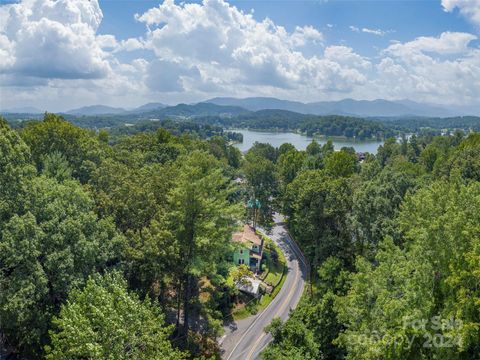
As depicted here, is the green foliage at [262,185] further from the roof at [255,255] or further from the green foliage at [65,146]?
the green foliage at [65,146]

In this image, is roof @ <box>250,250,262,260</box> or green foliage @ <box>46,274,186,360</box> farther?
roof @ <box>250,250,262,260</box>

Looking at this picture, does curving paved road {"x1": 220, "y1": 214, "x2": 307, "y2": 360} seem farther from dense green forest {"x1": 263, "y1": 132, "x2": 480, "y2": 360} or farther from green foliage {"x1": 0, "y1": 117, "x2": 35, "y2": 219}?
green foliage {"x1": 0, "y1": 117, "x2": 35, "y2": 219}

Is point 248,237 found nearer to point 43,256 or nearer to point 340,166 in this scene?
point 340,166

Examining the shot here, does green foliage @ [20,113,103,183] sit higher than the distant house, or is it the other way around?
green foliage @ [20,113,103,183]

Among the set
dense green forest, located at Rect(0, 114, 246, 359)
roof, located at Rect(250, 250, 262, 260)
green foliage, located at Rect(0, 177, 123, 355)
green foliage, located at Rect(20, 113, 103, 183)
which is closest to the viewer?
dense green forest, located at Rect(0, 114, 246, 359)

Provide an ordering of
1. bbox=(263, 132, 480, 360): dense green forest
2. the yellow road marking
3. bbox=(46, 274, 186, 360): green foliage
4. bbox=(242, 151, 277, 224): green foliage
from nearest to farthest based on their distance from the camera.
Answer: bbox=(46, 274, 186, 360): green foliage → bbox=(263, 132, 480, 360): dense green forest → the yellow road marking → bbox=(242, 151, 277, 224): green foliage

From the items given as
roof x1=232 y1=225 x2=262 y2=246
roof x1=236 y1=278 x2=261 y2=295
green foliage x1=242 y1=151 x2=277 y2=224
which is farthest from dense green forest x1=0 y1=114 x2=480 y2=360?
green foliage x1=242 y1=151 x2=277 y2=224
